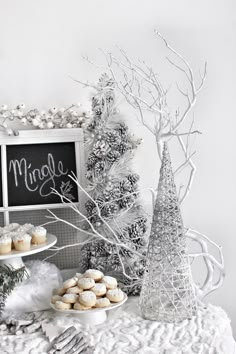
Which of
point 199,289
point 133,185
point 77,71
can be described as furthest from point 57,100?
point 199,289

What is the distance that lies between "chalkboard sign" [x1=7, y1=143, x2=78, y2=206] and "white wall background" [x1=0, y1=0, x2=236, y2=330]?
0.52 feet

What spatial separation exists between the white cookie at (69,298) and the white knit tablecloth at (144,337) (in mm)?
56

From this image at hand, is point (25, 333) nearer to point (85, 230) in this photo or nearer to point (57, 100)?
point (85, 230)

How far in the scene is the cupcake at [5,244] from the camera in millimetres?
1271

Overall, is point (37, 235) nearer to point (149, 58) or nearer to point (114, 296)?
point (114, 296)

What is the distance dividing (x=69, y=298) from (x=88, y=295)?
0.16 ft

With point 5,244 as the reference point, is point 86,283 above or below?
below

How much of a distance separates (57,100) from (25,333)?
2.45 ft

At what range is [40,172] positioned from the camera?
155cm

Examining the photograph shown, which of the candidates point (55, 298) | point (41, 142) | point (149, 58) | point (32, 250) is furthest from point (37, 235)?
point (149, 58)

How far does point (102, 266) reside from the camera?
1.43 meters

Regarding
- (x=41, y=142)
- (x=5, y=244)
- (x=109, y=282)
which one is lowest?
(x=109, y=282)

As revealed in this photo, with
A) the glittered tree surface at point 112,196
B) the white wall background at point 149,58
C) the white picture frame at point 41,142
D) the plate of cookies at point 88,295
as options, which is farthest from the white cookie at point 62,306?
the white wall background at point 149,58

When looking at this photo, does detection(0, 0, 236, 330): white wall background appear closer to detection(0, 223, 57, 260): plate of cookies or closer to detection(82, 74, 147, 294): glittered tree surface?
detection(82, 74, 147, 294): glittered tree surface
